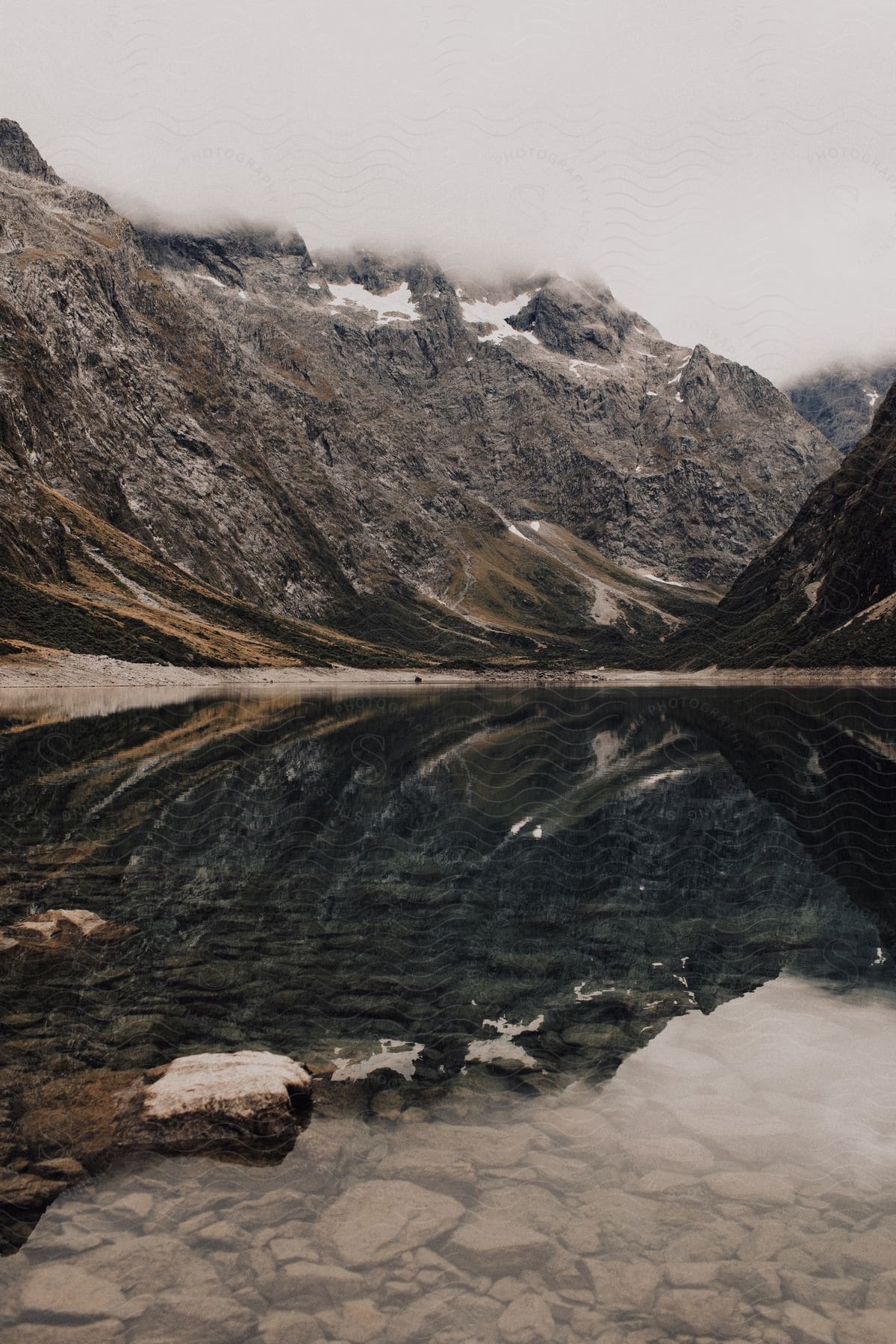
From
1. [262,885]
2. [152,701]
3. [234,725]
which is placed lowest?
[152,701]

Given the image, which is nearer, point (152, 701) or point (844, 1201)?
point (844, 1201)

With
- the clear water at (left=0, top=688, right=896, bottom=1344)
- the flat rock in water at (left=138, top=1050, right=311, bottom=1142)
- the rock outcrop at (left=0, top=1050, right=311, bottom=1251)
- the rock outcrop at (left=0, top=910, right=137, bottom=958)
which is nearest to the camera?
the clear water at (left=0, top=688, right=896, bottom=1344)

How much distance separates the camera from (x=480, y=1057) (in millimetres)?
15805

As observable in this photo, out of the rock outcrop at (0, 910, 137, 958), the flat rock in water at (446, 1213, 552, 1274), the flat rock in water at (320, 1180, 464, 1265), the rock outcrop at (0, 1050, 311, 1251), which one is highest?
the flat rock in water at (446, 1213, 552, 1274)

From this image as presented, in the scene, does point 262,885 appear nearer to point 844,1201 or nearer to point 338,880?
point 338,880

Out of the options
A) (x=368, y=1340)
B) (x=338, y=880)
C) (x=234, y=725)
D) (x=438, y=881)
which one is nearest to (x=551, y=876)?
(x=438, y=881)

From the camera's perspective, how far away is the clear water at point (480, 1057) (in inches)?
379

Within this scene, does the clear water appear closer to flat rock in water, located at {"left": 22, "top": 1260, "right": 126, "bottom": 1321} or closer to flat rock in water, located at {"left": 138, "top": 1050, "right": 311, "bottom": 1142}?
flat rock in water, located at {"left": 22, "top": 1260, "right": 126, "bottom": 1321}

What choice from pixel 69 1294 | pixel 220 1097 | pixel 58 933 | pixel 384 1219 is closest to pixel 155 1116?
pixel 220 1097

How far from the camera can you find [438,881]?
28.3 meters

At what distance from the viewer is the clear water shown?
9617 millimetres

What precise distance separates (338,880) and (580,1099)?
49.4ft

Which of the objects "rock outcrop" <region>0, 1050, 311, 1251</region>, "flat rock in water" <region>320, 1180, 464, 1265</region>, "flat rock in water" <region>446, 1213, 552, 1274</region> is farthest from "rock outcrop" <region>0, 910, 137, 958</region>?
"flat rock in water" <region>446, 1213, 552, 1274</region>

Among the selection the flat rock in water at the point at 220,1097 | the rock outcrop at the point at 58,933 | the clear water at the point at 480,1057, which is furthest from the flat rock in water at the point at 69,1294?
the rock outcrop at the point at 58,933
